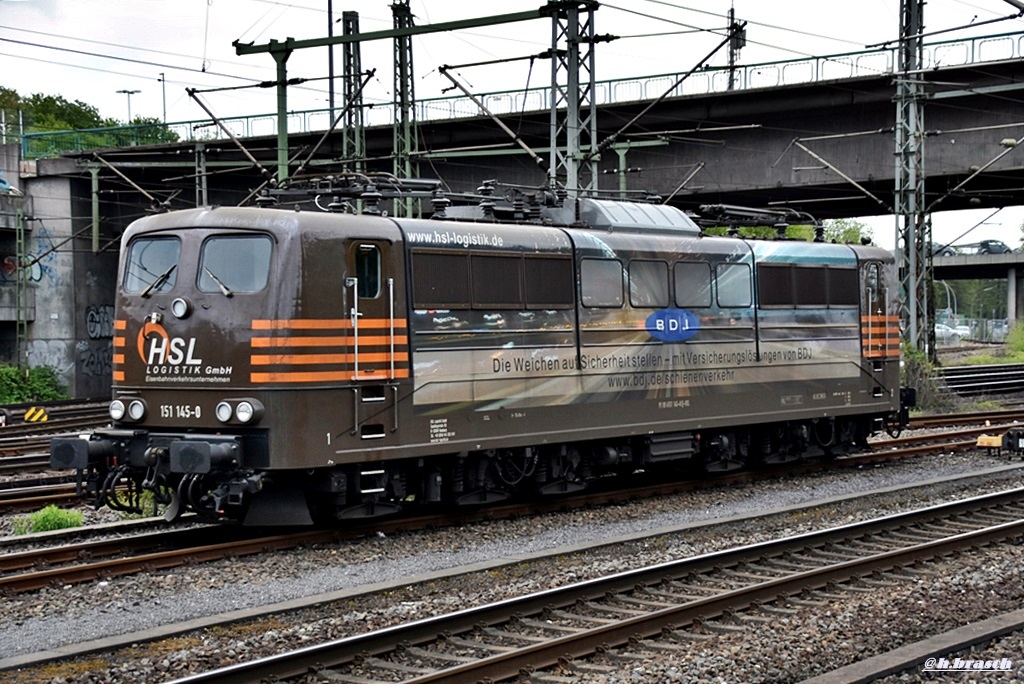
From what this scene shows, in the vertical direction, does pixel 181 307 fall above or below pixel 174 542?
above

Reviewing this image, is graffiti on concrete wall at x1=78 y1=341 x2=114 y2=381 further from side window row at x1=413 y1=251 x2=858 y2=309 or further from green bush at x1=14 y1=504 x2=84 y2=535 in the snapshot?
side window row at x1=413 y1=251 x2=858 y2=309

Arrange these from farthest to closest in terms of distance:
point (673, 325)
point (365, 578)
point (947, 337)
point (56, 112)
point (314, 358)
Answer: point (56, 112) < point (947, 337) < point (673, 325) < point (314, 358) < point (365, 578)

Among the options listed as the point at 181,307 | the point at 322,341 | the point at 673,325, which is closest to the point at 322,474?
the point at 322,341

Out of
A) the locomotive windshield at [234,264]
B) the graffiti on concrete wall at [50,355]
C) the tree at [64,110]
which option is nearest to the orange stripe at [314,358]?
the locomotive windshield at [234,264]

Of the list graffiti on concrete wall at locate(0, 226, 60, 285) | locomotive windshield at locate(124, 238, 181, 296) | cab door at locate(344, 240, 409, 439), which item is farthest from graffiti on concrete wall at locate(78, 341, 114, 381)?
cab door at locate(344, 240, 409, 439)

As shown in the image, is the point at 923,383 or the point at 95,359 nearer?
the point at 923,383

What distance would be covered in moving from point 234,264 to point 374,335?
1.59 metres

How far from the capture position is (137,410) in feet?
41.7

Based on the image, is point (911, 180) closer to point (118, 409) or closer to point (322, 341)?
point (322, 341)

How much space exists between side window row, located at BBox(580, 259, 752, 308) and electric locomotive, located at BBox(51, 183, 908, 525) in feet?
0.10

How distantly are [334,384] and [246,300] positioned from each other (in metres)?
1.21

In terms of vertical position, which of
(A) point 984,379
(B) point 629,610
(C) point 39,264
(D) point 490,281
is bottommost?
(B) point 629,610

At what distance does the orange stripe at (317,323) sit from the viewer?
1207 cm

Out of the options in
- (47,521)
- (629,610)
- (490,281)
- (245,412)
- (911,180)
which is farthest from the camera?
(911,180)
